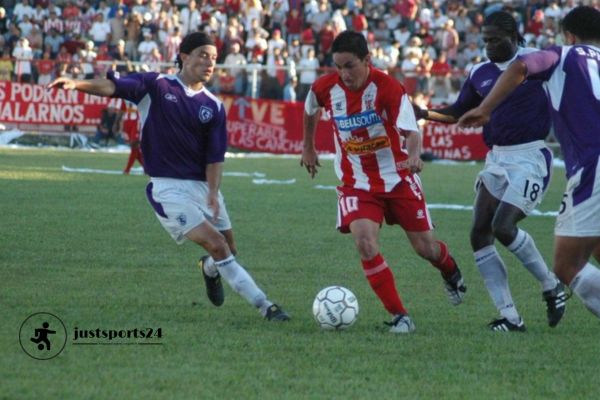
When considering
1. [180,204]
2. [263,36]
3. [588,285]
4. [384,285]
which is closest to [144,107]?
[180,204]

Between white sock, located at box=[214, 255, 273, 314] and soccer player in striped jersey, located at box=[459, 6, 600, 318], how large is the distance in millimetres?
2271

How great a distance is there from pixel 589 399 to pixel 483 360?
3.79ft

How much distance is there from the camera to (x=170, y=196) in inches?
349

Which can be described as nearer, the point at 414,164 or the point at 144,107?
the point at 414,164

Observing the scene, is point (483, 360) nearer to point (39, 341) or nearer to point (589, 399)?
point (589, 399)

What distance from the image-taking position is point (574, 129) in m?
7.11

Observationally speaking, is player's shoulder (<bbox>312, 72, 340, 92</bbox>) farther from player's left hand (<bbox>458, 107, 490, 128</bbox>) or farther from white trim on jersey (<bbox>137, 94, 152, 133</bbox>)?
player's left hand (<bbox>458, 107, 490, 128</bbox>)

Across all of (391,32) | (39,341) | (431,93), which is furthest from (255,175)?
(39,341)

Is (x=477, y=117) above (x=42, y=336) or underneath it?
above

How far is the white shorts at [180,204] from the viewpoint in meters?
8.80

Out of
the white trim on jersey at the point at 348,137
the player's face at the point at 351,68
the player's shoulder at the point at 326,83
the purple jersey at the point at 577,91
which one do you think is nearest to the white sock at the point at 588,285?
the purple jersey at the point at 577,91

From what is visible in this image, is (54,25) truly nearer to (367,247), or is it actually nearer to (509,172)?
(509,172)

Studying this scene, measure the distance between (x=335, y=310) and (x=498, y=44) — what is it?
2.22 metres

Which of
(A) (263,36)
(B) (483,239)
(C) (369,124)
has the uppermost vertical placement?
(C) (369,124)
